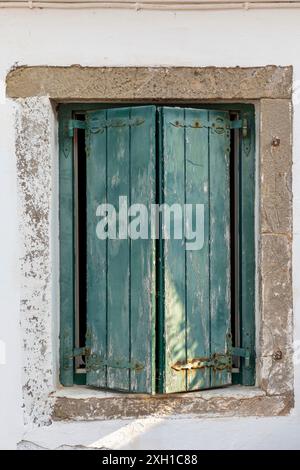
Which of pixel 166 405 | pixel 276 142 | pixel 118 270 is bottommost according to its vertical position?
pixel 166 405

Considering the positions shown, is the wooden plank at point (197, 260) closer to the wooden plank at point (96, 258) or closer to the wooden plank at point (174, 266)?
the wooden plank at point (174, 266)

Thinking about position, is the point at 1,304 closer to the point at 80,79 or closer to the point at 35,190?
the point at 35,190

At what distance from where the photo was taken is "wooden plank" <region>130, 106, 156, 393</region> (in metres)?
3.61

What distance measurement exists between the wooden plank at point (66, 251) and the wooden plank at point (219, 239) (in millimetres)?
841

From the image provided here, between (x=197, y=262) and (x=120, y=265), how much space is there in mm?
453

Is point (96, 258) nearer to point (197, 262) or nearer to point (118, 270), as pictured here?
point (118, 270)

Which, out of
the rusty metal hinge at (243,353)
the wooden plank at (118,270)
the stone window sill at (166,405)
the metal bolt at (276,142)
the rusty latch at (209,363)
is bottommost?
the stone window sill at (166,405)

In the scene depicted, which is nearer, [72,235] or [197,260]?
[197,260]

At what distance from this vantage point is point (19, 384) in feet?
12.0

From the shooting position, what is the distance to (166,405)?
3648 millimetres

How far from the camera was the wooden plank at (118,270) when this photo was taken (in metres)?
3.66

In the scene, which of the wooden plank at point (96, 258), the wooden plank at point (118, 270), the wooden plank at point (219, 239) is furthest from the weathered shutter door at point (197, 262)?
the wooden plank at point (96, 258)

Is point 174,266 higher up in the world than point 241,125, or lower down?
lower down

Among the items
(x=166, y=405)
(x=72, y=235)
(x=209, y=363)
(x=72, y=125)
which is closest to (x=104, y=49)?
(x=72, y=125)
